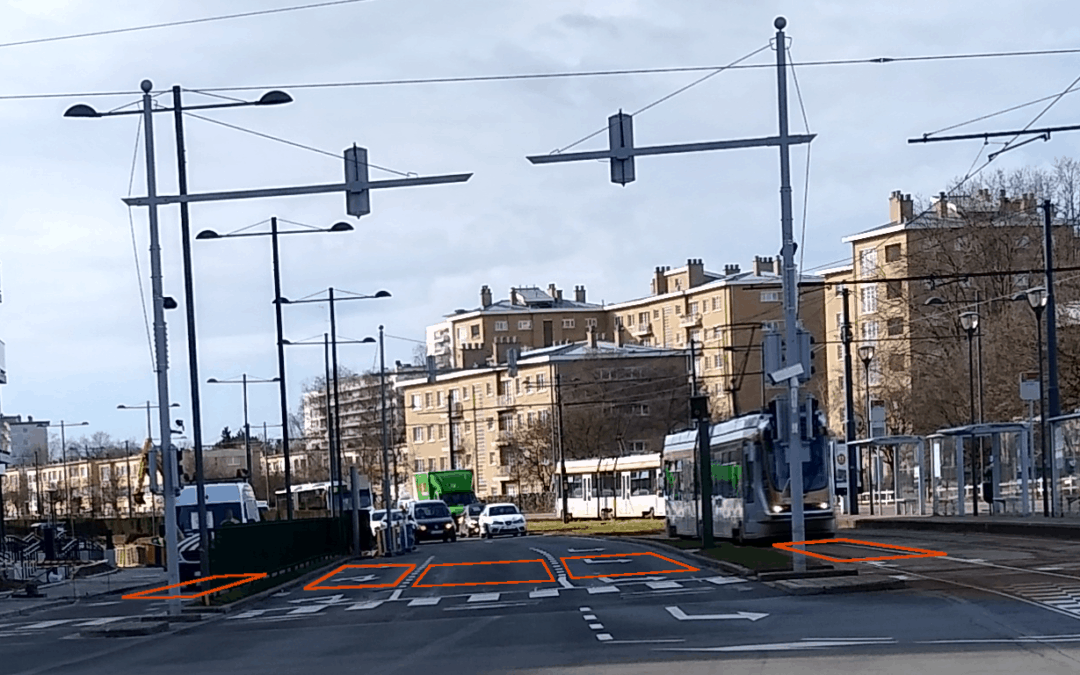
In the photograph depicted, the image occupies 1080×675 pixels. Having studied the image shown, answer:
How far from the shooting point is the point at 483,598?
2769cm

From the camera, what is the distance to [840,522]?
2213 inches

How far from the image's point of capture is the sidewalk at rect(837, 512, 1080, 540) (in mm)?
36469

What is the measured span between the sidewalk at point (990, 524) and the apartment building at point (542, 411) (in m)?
58.6

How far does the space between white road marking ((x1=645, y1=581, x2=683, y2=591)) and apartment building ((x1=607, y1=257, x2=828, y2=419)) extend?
82619 mm

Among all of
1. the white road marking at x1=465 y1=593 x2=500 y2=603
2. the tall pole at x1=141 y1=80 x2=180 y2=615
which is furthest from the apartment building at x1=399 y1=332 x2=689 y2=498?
the tall pole at x1=141 y1=80 x2=180 y2=615

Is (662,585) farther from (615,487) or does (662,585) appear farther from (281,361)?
(615,487)

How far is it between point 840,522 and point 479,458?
8616 centimetres

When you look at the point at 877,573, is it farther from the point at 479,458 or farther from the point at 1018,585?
the point at 479,458

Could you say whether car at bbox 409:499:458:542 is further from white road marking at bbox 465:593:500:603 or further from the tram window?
white road marking at bbox 465:593:500:603

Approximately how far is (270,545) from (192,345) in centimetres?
650

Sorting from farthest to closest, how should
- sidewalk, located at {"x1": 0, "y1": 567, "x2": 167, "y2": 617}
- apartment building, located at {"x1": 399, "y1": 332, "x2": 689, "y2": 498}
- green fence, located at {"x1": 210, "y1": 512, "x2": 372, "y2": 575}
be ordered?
apartment building, located at {"x1": 399, "y1": 332, "x2": 689, "y2": 498}, sidewalk, located at {"x1": 0, "y1": 567, "x2": 167, "y2": 617}, green fence, located at {"x1": 210, "y1": 512, "x2": 372, "y2": 575}

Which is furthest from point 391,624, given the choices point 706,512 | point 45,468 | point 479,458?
point 45,468

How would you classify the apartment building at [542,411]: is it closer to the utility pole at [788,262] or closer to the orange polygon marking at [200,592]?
the orange polygon marking at [200,592]

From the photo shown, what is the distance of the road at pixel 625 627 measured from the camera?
51.1 ft
